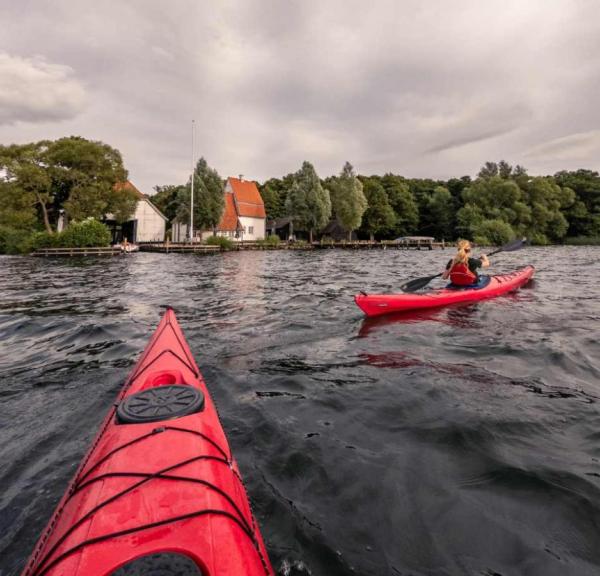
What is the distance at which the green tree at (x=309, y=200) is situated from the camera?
51.2m

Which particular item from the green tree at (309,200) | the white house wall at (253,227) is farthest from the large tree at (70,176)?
the green tree at (309,200)

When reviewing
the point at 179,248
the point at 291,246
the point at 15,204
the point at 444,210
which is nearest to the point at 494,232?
the point at 444,210

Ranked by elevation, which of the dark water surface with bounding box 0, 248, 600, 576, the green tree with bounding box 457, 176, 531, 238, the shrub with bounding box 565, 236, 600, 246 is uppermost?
the green tree with bounding box 457, 176, 531, 238

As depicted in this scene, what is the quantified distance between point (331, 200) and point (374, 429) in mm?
57889

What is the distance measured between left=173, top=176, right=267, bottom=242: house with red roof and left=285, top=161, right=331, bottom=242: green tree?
676 centimetres

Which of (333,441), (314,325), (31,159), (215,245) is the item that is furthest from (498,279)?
(31,159)

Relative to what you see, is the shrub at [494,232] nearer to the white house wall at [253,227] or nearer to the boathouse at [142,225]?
the white house wall at [253,227]

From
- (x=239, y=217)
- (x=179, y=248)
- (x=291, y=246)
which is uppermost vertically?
(x=239, y=217)

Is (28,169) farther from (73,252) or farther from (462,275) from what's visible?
(462,275)

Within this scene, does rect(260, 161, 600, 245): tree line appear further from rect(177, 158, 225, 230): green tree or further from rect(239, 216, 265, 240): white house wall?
rect(177, 158, 225, 230): green tree

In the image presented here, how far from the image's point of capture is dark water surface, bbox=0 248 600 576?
2547mm

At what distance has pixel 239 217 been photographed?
54125mm

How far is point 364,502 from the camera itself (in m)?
2.92

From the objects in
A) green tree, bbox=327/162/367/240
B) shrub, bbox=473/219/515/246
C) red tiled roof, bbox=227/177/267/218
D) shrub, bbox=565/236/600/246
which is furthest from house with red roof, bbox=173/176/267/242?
shrub, bbox=565/236/600/246
